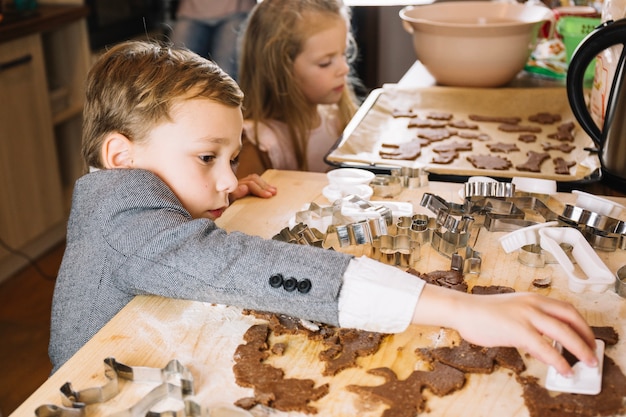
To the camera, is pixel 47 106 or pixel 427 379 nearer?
pixel 427 379

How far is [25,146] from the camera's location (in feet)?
8.34

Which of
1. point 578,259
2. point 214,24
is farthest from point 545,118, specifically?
point 214,24

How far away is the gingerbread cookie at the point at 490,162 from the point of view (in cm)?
139

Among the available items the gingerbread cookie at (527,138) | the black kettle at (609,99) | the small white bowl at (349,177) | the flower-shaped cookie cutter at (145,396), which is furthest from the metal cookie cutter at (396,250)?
→ the gingerbread cookie at (527,138)

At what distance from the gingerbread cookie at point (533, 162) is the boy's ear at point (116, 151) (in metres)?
0.78

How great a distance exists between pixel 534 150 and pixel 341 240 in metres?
0.66

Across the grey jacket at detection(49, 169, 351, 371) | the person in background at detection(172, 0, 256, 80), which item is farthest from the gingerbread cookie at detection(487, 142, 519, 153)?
the person in background at detection(172, 0, 256, 80)

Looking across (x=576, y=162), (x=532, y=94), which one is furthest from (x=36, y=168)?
(x=576, y=162)

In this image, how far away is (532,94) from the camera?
1.79m

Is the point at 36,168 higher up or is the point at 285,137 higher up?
the point at 285,137

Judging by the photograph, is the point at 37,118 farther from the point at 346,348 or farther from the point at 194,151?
the point at 346,348

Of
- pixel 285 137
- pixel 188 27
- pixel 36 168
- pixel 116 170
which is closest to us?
pixel 116 170

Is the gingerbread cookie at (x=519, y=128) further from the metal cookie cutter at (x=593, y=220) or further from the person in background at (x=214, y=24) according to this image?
the person in background at (x=214, y=24)

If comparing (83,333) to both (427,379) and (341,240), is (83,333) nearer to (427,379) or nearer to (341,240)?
(341,240)
